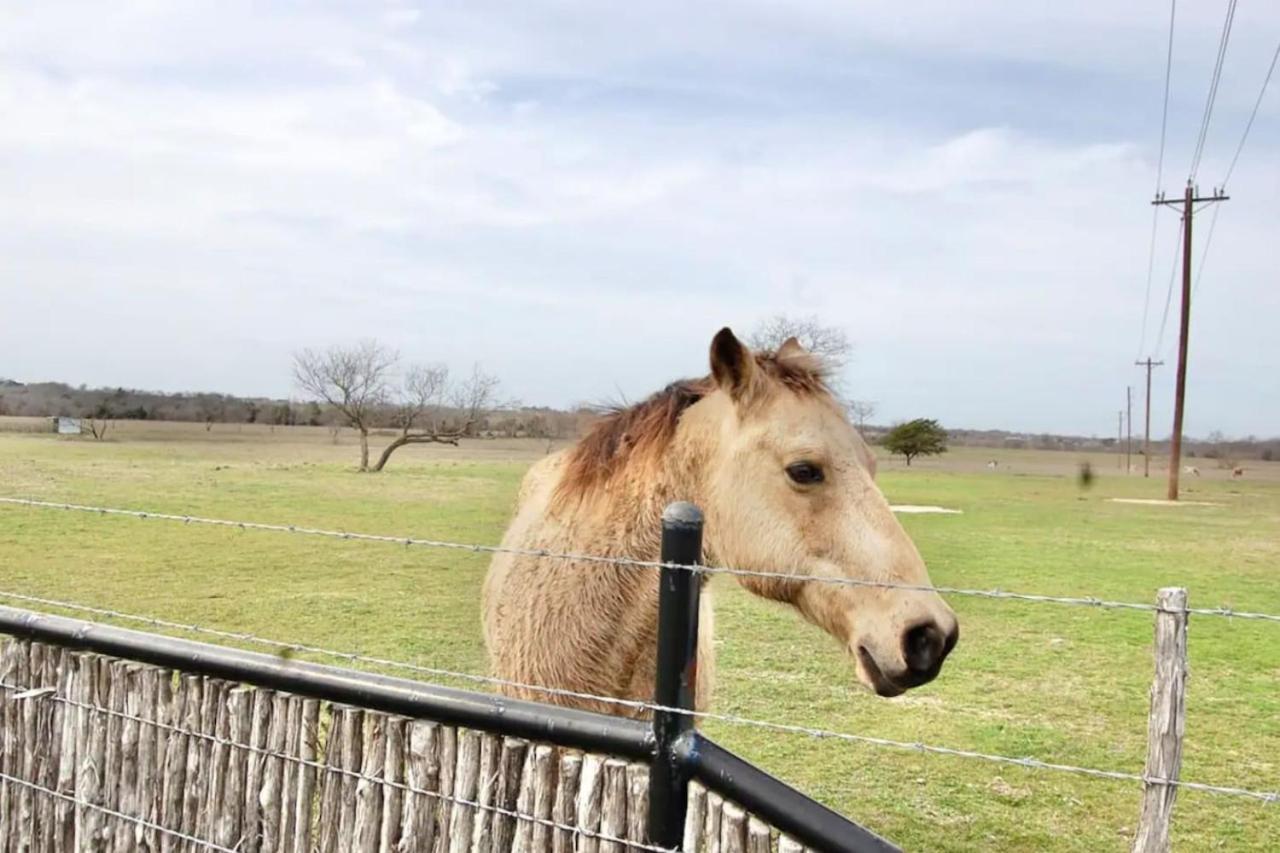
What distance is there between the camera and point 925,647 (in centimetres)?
201

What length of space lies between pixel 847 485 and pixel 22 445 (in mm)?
46324

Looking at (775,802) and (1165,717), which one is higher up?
(1165,717)

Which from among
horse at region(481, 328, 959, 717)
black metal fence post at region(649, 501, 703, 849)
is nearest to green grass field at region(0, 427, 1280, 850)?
horse at region(481, 328, 959, 717)

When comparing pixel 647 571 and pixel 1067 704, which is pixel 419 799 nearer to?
pixel 647 571

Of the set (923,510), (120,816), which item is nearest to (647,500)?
(120,816)

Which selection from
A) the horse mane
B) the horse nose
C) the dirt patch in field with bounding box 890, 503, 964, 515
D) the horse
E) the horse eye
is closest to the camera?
the horse nose

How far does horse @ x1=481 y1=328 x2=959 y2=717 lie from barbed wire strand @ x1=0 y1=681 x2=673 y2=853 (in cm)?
29

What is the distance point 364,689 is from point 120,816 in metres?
1.01

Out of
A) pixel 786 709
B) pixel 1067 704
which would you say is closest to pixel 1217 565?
pixel 1067 704

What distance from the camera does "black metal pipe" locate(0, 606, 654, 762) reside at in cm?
175

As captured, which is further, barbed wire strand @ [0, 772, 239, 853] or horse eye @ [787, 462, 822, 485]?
horse eye @ [787, 462, 822, 485]

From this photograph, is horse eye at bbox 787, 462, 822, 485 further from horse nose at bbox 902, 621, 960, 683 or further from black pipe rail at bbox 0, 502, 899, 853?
black pipe rail at bbox 0, 502, 899, 853

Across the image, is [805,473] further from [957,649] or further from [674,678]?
[957,649]

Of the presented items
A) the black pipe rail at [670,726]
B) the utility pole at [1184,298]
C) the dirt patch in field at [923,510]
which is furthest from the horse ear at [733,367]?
the utility pole at [1184,298]
